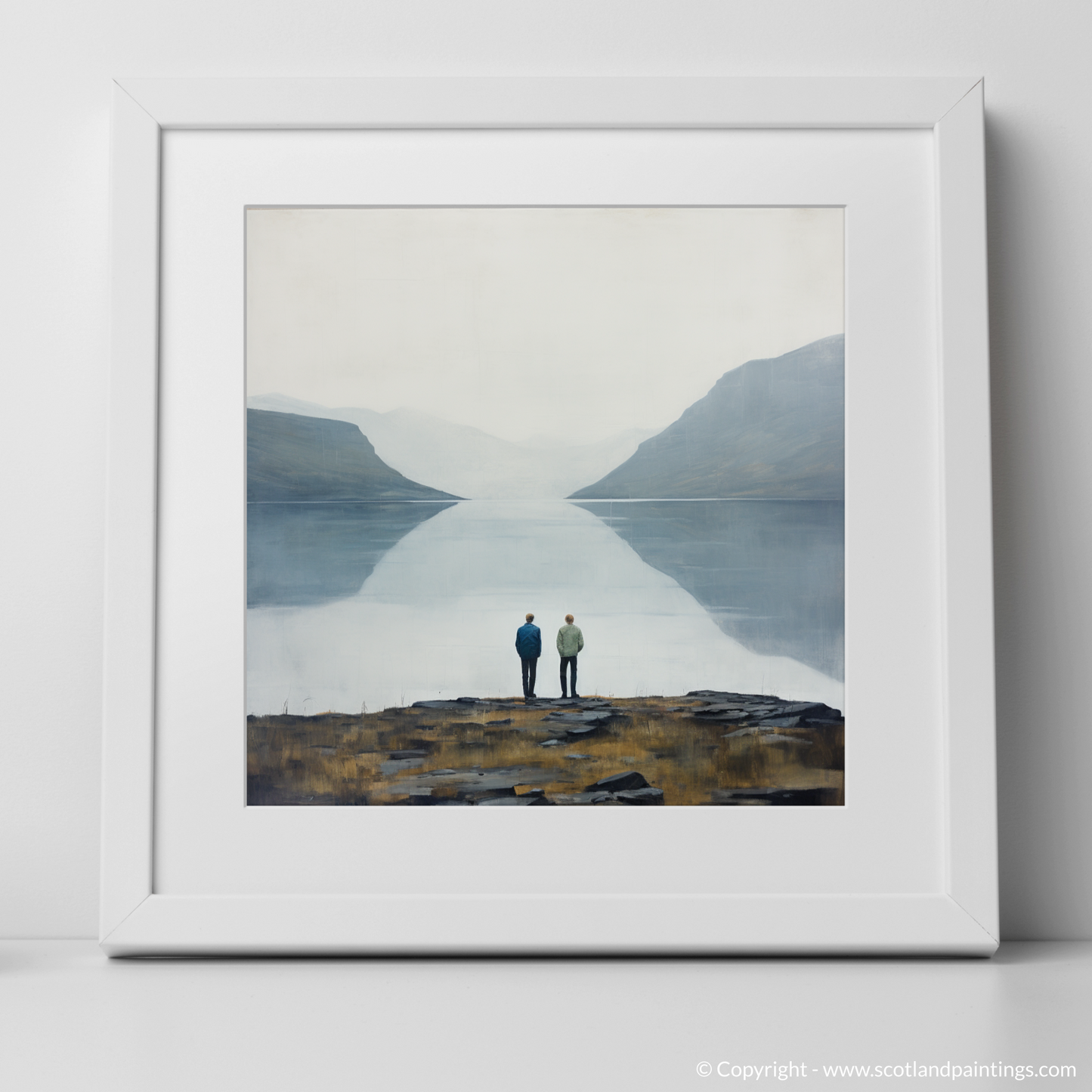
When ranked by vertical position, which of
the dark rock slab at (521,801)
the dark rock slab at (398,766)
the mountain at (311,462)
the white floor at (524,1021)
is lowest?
the white floor at (524,1021)

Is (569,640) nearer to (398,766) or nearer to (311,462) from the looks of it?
(398,766)

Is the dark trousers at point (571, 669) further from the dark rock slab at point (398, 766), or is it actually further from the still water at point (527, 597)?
the dark rock slab at point (398, 766)

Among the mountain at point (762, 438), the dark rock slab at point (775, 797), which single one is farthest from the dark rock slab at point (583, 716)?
the mountain at point (762, 438)

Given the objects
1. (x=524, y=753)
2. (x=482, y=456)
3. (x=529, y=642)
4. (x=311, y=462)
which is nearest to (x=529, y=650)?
(x=529, y=642)

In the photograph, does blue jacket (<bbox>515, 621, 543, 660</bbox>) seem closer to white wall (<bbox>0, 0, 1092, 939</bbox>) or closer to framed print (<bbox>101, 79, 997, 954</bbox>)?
framed print (<bbox>101, 79, 997, 954</bbox>)

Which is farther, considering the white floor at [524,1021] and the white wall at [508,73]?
the white wall at [508,73]

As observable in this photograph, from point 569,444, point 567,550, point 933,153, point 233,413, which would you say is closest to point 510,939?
point 567,550

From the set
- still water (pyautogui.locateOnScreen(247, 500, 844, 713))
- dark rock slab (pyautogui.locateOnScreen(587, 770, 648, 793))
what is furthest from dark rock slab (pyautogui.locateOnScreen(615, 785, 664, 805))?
still water (pyautogui.locateOnScreen(247, 500, 844, 713))

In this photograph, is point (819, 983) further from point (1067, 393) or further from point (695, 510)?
point (1067, 393)
